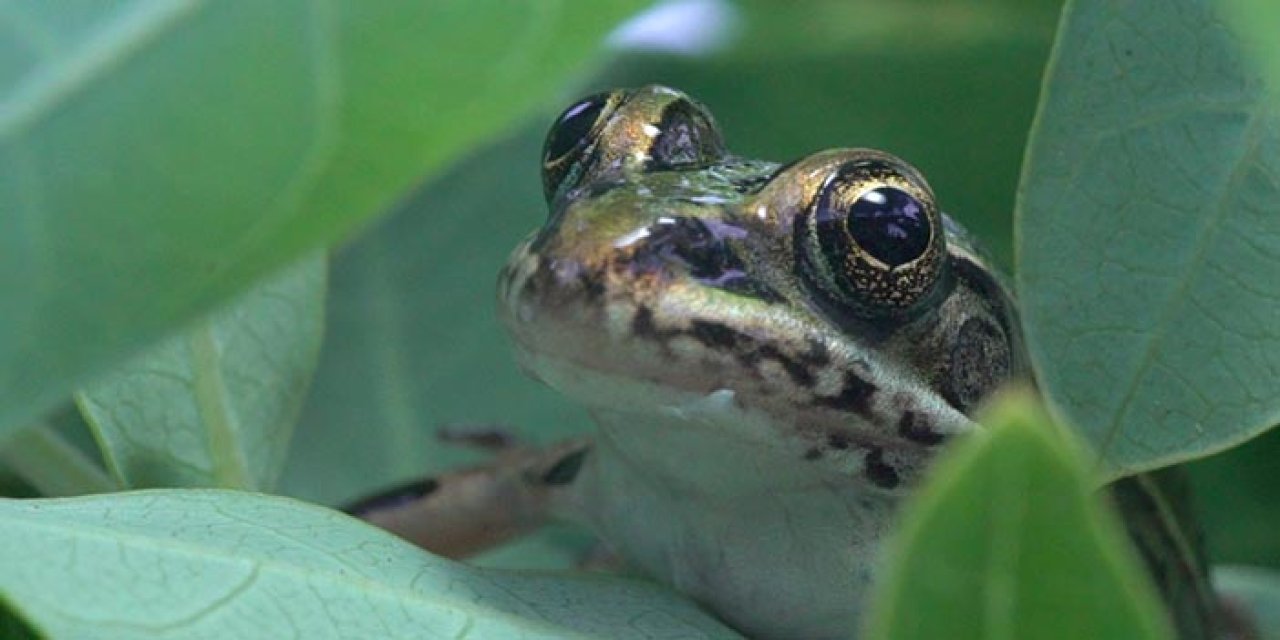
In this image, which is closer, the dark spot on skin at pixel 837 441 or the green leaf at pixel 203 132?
the green leaf at pixel 203 132

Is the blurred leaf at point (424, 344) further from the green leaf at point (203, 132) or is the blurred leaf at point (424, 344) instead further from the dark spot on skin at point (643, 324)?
the green leaf at point (203, 132)

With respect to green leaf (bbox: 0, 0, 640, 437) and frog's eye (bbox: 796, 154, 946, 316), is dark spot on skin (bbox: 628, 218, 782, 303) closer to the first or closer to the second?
frog's eye (bbox: 796, 154, 946, 316)

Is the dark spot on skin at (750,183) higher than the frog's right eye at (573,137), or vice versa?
the frog's right eye at (573,137)

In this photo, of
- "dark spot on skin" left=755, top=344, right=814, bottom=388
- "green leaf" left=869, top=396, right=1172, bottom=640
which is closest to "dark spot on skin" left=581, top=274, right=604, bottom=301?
"dark spot on skin" left=755, top=344, right=814, bottom=388

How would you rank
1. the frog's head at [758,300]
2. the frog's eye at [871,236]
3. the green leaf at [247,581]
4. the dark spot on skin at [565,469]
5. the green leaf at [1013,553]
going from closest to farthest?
the green leaf at [1013,553], the green leaf at [247,581], the frog's head at [758,300], the frog's eye at [871,236], the dark spot on skin at [565,469]

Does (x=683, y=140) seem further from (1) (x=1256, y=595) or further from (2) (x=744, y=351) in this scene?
(1) (x=1256, y=595)

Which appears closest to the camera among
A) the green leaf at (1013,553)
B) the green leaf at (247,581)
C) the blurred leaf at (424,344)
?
the green leaf at (1013,553)

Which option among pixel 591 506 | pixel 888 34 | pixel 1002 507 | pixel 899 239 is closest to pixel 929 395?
pixel 899 239

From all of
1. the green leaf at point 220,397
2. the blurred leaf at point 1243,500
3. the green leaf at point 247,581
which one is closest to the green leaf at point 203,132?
the green leaf at point 247,581
